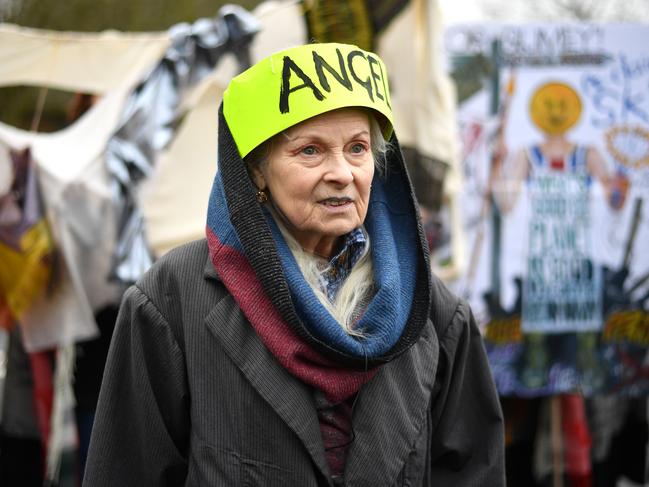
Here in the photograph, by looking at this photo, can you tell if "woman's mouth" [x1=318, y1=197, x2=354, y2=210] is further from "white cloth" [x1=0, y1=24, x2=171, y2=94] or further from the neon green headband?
"white cloth" [x1=0, y1=24, x2=171, y2=94]

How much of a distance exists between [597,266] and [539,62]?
109cm

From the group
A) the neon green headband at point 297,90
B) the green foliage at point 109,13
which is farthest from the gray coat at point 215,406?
the green foliage at point 109,13

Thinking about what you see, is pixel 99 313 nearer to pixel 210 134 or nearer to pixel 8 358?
pixel 8 358

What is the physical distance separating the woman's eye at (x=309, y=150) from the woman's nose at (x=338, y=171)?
0.12ft

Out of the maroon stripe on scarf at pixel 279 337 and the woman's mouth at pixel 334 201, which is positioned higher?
the woman's mouth at pixel 334 201

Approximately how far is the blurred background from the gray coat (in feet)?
5.41

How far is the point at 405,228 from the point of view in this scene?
6.44 ft

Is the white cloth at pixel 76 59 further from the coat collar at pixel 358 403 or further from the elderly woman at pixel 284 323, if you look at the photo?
the coat collar at pixel 358 403

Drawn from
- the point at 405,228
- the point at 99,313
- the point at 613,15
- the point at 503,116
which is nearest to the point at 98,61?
the point at 99,313

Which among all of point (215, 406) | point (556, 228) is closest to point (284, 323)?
point (215, 406)

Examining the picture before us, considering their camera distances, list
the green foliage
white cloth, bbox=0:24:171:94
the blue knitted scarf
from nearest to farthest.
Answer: the blue knitted scarf
white cloth, bbox=0:24:171:94
the green foliage

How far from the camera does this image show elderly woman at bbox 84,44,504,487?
1.73 meters

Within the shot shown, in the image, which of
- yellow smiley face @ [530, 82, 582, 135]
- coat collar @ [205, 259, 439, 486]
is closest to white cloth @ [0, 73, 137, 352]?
coat collar @ [205, 259, 439, 486]

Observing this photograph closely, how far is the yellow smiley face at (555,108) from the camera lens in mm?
4387
